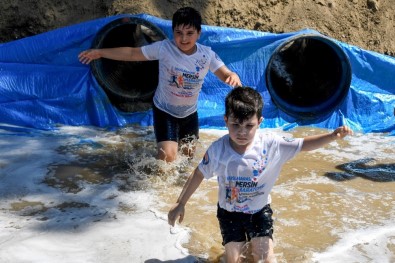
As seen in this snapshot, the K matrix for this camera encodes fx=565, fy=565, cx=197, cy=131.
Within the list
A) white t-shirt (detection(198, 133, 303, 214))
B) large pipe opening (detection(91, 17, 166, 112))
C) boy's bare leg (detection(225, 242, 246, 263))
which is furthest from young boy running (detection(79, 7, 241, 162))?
boy's bare leg (detection(225, 242, 246, 263))

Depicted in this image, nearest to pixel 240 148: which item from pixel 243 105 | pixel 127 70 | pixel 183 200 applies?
pixel 243 105

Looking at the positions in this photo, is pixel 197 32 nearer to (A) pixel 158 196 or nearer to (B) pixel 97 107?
(A) pixel 158 196

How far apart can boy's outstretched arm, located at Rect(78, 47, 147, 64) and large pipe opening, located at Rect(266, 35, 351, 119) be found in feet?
6.93

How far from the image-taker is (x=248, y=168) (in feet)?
10.8

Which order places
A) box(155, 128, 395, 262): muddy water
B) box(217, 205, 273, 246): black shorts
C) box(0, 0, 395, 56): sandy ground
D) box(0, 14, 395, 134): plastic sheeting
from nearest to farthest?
1. box(217, 205, 273, 246): black shorts
2. box(155, 128, 395, 262): muddy water
3. box(0, 14, 395, 134): plastic sheeting
4. box(0, 0, 395, 56): sandy ground

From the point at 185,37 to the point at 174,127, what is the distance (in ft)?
2.79

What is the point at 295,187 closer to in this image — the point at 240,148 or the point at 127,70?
the point at 240,148

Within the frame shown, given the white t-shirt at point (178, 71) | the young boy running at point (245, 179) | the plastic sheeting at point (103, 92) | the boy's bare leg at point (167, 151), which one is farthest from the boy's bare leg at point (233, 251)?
the plastic sheeting at point (103, 92)

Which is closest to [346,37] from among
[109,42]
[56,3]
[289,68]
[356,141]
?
[289,68]

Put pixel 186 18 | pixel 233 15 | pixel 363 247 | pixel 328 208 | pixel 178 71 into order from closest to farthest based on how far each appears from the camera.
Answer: pixel 363 247 < pixel 328 208 < pixel 186 18 < pixel 178 71 < pixel 233 15

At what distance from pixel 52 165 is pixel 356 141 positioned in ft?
10.7

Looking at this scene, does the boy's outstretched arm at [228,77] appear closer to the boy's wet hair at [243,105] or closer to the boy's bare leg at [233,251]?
the boy's wet hair at [243,105]

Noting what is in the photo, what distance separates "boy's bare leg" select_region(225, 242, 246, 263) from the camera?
333 centimetres

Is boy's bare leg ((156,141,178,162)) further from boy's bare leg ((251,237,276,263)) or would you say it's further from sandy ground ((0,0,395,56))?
sandy ground ((0,0,395,56))
